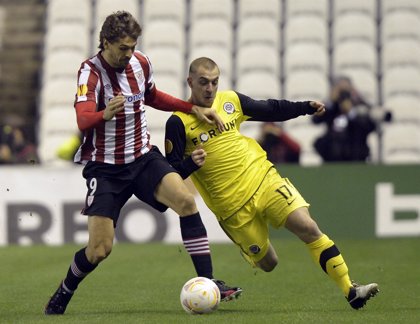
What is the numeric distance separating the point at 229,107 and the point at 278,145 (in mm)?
7234

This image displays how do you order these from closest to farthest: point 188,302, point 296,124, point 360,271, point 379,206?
1. point 188,302
2. point 360,271
3. point 379,206
4. point 296,124

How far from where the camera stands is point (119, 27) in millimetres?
7344

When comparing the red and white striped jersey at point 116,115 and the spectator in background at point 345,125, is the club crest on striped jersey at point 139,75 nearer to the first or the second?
the red and white striped jersey at point 116,115

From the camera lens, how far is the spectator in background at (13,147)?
15.9m

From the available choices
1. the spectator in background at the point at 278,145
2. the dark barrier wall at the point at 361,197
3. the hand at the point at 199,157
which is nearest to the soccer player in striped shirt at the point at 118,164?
the hand at the point at 199,157

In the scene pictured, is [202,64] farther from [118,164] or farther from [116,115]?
[118,164]

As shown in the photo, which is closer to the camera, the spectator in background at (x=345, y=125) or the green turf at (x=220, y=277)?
the green turf at (x=220, y=277)

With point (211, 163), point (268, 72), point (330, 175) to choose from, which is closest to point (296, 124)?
point (268, 72)

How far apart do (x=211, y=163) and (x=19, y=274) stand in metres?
3.58

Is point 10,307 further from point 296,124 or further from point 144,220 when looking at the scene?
point 296,124

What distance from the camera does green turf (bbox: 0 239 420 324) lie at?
7266mm

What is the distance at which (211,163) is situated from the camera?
8.02 meters

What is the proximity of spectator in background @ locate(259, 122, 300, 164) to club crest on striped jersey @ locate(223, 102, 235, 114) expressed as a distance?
270 inches

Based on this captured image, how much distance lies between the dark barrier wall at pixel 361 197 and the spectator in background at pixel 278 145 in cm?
56
